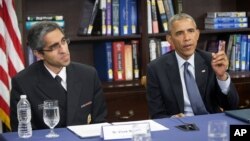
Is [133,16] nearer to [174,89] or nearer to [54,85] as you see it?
[174,89]

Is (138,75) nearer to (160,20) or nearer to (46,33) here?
(160,20)

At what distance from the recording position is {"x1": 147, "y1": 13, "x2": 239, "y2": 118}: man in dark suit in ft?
10.3

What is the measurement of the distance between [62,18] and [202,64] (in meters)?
1.34

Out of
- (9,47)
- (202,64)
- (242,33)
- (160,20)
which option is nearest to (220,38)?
(242,33)

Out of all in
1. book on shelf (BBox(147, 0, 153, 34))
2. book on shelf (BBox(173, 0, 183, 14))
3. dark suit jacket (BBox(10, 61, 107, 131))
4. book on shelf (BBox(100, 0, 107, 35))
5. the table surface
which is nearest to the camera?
the table surface

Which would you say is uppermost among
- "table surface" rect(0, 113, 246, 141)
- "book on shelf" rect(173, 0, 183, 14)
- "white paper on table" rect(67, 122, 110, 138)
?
"book on shelf" rect(173, 0, 183, 14)

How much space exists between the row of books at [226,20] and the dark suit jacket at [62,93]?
180 centimetres

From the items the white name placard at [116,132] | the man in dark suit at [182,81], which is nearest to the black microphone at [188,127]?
the white name placard at [116,132]

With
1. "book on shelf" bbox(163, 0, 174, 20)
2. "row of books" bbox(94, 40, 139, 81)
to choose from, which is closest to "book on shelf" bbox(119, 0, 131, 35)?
"row of books" bbox(94, 40, 139, 81)

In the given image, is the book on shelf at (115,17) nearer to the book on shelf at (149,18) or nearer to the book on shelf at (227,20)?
the book on shelf at (149,18)

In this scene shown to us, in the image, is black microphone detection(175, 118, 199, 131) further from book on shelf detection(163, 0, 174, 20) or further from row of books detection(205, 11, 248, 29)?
row of books detection(205, 11, 248, 29)

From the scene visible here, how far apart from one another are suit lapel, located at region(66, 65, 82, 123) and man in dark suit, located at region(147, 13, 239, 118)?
540 millimetres

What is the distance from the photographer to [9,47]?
3697mm

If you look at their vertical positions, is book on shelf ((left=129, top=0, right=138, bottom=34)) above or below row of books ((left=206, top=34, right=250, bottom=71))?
above
